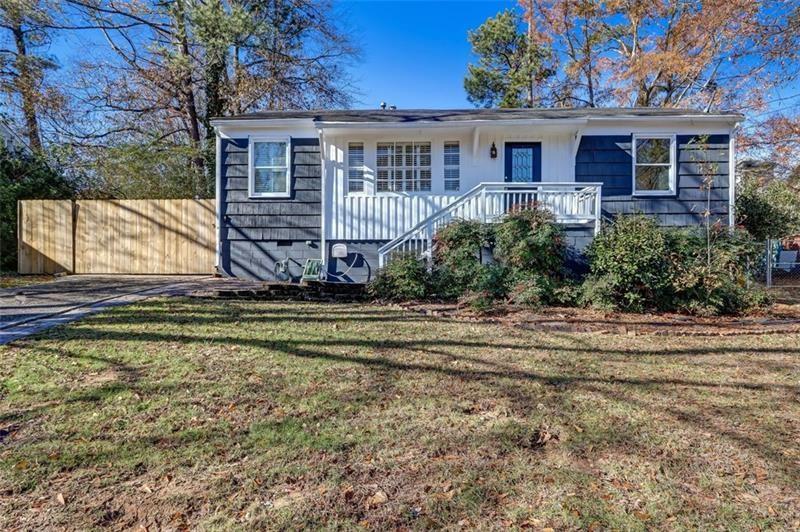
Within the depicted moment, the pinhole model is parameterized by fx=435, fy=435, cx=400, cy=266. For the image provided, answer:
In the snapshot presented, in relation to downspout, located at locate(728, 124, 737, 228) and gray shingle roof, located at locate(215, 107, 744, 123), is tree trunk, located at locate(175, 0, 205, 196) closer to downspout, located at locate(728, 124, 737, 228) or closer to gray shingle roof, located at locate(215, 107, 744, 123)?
gray shingle roof, located at locate(215, 107, 744, 123)

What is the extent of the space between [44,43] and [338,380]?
730 inches

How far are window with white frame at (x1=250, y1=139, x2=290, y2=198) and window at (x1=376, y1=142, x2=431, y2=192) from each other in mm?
2172

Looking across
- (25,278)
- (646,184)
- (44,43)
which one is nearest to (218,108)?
(44,43)

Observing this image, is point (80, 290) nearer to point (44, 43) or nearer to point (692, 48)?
point (44, 43)

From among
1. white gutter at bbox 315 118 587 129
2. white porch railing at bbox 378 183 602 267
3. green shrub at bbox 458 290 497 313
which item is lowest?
green shrub at bbox 458 290 497 313

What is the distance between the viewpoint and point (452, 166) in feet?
32.6

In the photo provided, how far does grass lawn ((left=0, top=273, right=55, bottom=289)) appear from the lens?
8445 millimetres

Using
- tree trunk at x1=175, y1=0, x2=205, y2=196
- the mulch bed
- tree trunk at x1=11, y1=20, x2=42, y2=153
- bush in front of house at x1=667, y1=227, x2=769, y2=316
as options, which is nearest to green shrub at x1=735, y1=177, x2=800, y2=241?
bush in front of house at x1=667, y1=227, x2=769, y2=316

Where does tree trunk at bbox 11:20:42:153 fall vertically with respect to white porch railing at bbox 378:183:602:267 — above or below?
above

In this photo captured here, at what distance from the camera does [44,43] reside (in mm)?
15062

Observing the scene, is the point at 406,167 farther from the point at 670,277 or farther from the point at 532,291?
the point at 670,277

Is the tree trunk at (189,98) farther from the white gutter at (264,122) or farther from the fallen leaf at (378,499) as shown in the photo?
the fallen leaf at (378,499)

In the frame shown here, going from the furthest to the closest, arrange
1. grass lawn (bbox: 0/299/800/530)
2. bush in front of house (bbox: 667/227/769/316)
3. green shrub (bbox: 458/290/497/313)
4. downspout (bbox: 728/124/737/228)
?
downspout (bbox: 728/124/737/228), bush in front of house (bbox: 667/227/769/316), green shrub (bbox: 458/290/497/313), grass lawn (bbox: 0/299/800/530)

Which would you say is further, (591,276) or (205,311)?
(591,276)
